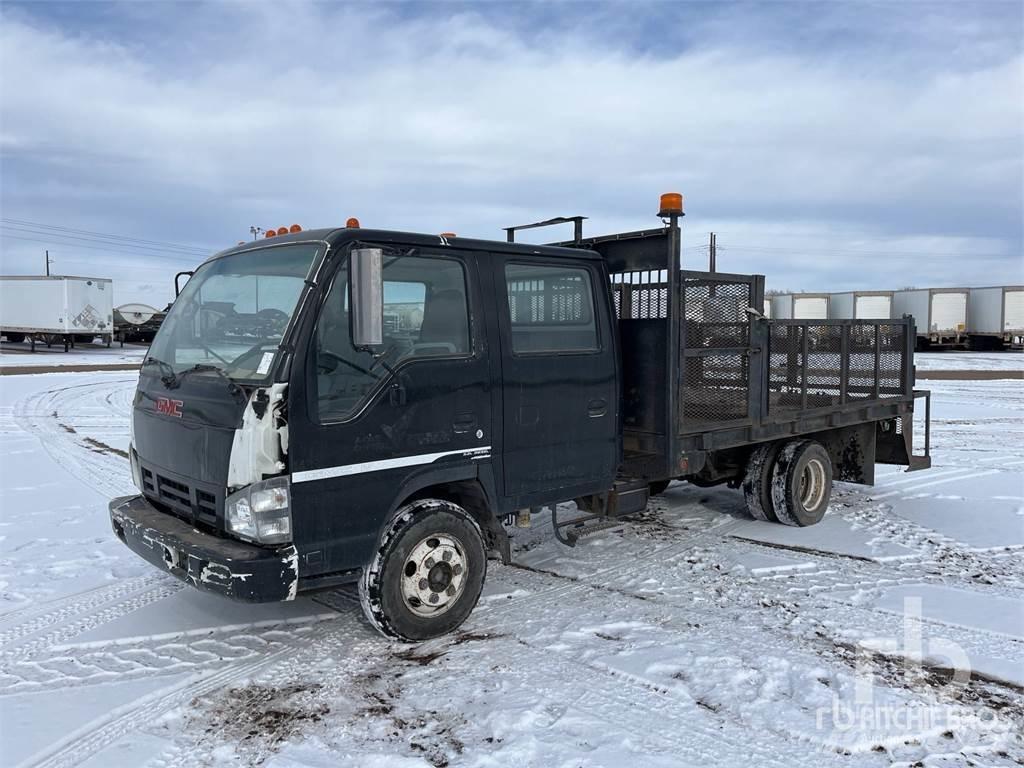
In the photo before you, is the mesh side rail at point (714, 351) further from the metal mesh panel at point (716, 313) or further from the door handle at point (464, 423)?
the door handle at point (464, 423)

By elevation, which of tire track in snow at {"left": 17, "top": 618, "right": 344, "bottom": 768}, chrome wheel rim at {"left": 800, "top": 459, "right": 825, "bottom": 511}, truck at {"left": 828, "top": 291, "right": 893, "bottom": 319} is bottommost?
tire track in snow at {"left": 17, "top": 618, "right": 344, "bottom": 768}

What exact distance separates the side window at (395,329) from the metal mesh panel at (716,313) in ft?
6.17

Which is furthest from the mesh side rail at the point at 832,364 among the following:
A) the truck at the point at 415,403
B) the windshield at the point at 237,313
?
the windshield at the point at 237,313

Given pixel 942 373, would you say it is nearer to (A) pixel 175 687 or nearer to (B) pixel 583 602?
(B) pixel 583 602

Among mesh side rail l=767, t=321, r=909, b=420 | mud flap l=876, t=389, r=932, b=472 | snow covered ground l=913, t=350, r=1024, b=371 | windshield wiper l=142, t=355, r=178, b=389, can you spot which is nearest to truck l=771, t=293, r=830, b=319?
snow covered ground l=913, t=350, r=1024, b=371

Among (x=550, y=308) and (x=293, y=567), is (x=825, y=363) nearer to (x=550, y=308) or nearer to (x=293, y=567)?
(x=550, y=308)

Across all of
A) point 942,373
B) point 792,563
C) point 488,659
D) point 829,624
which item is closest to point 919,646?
point 829,624

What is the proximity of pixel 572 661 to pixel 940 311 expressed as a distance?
42.5 m

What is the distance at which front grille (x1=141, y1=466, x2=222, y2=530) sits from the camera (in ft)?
13.2

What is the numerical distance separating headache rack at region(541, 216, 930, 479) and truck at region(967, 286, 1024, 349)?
38789 mm

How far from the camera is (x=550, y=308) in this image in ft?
16.9

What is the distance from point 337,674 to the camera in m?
4.10

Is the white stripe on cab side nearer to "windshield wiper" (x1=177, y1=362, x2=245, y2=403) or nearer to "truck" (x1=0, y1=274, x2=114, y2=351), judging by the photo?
"windshield wiper" (x1=177, y1=362, x2=245, y2=403)

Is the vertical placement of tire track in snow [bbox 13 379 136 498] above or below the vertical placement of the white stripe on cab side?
below
